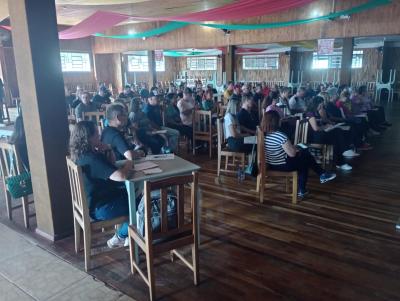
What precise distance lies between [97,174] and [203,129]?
3.62 meters

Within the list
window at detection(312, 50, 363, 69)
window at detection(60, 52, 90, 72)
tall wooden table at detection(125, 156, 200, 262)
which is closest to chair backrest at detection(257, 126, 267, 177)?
tall wooden table at detection(125, 156, 200, 262)

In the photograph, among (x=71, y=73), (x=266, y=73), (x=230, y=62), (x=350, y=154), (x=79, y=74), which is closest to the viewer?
(x=350, y=154)

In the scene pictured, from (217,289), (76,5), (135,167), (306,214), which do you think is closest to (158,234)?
(217,289)

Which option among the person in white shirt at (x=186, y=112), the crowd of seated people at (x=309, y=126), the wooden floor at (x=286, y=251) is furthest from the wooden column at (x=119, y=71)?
the wooden floor at (x=286, y=251)

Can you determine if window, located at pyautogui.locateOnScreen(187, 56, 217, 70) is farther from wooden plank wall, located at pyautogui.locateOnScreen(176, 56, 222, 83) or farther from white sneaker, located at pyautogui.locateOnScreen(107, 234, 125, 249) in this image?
white sneaker, located at pyautogui.locateOnScreen(107, 234, 125, 249)

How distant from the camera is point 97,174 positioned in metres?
2.44

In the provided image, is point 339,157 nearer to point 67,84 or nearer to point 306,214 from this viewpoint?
point 306,214

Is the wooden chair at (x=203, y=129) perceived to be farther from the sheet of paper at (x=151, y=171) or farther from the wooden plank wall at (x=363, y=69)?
the wooden plank wall at (x=363, y=69)

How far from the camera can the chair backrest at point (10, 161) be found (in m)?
3.08

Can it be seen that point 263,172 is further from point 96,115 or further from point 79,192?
point 96,115

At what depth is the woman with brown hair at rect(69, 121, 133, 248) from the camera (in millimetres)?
2416

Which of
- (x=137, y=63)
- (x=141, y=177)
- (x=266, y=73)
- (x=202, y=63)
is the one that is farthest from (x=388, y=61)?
(x=141, y=177)

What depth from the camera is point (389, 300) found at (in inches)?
83.4

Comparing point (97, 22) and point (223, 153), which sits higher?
point (97, 22)
